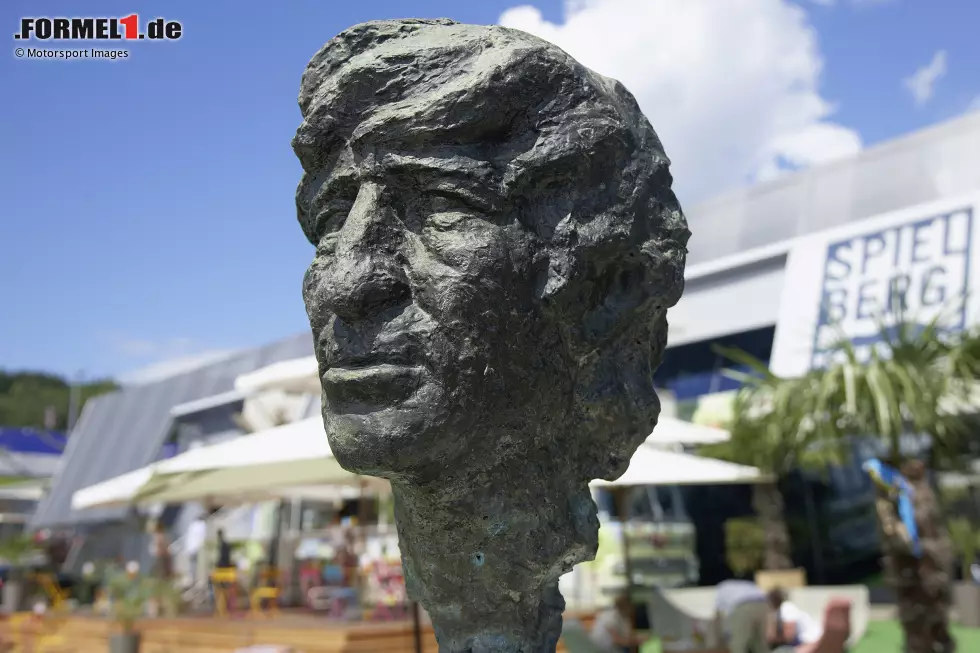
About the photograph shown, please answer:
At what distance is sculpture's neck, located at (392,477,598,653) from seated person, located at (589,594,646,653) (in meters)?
4.59

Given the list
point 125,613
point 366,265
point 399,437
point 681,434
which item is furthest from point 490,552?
point 125,613

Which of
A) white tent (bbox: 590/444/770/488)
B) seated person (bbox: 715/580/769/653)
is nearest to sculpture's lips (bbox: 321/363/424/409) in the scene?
white tent (bbox: 590/444/770/488)

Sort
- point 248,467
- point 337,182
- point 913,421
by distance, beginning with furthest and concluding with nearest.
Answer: point 913,421
point 248,467
point 337,182

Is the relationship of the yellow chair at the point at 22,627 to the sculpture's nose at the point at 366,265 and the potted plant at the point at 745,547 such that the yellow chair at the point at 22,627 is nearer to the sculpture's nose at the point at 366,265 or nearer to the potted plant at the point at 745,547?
the potted plant at the point at 745,547

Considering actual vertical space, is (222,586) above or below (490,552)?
below

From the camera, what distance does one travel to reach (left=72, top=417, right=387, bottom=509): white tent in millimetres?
6059

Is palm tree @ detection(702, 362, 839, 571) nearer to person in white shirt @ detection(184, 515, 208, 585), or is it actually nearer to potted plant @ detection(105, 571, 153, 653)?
potted plant @ detection(105, 571, 153, 653)

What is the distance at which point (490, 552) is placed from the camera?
217 centimetres

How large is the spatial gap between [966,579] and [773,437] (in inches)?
189

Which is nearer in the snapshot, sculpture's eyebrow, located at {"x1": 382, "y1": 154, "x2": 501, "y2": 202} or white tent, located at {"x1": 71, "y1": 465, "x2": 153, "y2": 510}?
sculpture's eyebrow, located at {"x1": 382, "y1": 154, "x2": 501, "y2": 202}

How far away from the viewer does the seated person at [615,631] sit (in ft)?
22.4

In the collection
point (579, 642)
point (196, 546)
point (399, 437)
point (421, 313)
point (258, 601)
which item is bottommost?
point (258, 601)

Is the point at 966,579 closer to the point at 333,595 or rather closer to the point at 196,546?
the point at 333,595

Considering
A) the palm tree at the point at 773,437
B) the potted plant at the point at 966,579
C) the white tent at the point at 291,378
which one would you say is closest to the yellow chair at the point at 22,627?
the white tent at the point at 291,378
